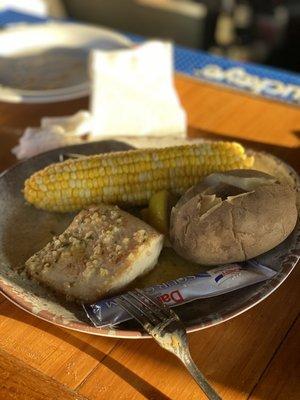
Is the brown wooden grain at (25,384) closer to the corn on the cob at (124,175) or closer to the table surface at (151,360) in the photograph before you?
the table surface at (151,360)

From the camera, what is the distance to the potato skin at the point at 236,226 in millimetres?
587

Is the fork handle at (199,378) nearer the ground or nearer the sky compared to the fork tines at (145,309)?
nearer the ground

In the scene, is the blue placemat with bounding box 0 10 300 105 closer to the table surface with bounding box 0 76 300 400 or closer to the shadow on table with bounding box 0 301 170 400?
the table surface with bounding box 0 76 300 400

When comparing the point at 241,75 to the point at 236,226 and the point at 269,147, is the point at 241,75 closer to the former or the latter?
the point at 269,147

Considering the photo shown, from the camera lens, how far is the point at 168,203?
693 millimetres

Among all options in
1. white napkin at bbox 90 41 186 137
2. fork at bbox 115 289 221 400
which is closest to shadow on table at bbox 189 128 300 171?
white napkin at bbox 90 41 186 137

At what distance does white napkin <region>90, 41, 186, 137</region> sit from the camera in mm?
937

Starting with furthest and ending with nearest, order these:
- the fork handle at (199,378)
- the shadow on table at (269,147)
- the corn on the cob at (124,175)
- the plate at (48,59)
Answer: the plate at (48,59) < the shadow on table at (269,147) < the corn on the cob at (124,175) < the fork handle at (199,378)

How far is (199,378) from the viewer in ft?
1.65

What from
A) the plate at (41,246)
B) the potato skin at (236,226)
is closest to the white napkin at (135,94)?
the plate at (41,246)

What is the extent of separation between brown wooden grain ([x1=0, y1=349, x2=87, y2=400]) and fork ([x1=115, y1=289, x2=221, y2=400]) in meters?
0.10

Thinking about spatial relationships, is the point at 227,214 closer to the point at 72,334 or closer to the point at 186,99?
the point at 72,334

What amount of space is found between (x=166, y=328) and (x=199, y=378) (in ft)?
0.18

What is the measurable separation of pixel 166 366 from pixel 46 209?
0.30 meters
